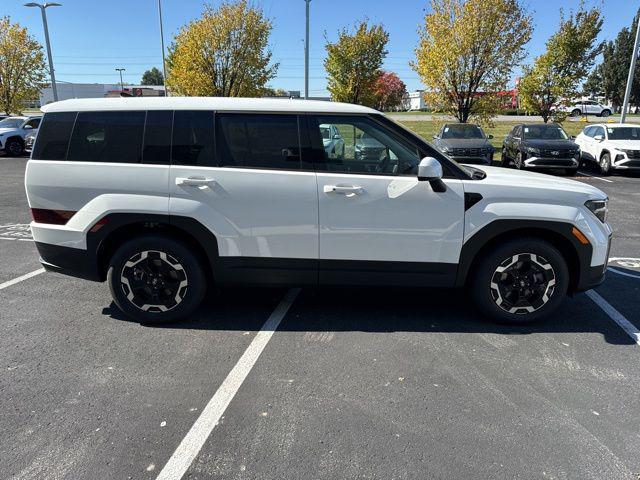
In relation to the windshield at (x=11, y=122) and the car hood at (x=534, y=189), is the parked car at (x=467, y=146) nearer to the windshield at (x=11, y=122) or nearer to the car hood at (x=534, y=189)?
the car hood at (x=534, y=189)

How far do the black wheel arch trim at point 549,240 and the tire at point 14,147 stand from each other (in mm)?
22088

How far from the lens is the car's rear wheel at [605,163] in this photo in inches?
582

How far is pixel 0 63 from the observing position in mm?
27516

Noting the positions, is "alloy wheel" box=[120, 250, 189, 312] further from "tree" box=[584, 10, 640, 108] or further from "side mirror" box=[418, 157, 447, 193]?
"tree" box=[584, 10, 640, 108]

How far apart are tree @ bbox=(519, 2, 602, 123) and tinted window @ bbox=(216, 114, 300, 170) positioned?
2050 centimetres

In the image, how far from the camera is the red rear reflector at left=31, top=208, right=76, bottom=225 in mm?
3986

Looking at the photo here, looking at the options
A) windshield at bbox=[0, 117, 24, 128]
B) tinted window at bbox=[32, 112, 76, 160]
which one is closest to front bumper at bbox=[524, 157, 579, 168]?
tinted window at bbox=[32, 112, 76, 160]

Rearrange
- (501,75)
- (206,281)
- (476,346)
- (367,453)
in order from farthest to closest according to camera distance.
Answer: (501,75)
(206,281)
(476,346)
(367,453)

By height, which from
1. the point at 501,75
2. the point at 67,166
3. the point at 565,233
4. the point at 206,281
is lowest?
the point at 206,281

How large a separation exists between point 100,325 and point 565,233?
4.07 m

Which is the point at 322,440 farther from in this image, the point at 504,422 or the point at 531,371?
the point at 531,371

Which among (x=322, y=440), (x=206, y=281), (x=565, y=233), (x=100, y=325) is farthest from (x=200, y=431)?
(x=565, y=233)

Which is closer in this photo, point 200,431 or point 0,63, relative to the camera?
point 200,431

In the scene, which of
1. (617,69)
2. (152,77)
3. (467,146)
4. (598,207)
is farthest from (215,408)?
(152,77)
